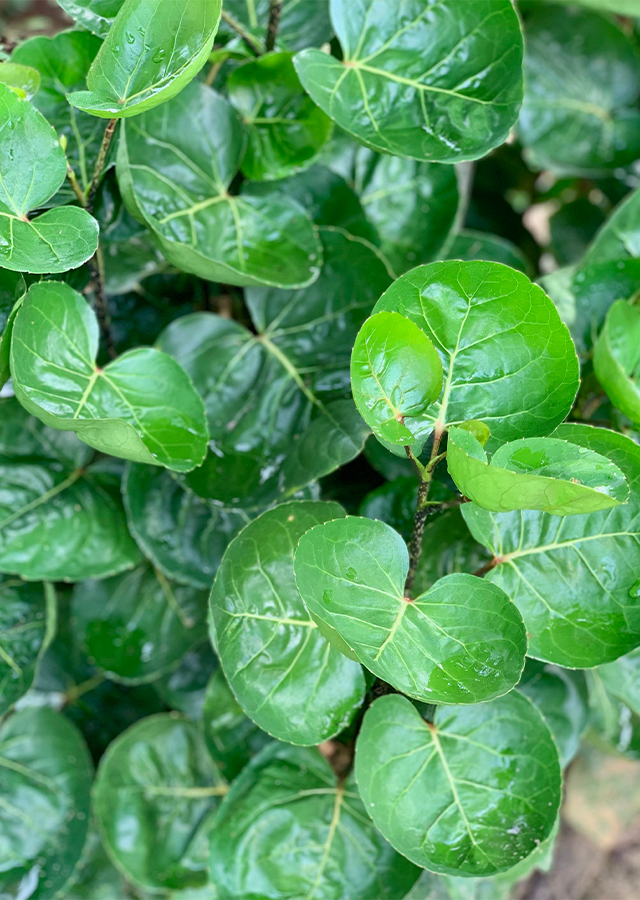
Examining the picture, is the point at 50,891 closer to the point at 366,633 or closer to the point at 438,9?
the point at 366,633

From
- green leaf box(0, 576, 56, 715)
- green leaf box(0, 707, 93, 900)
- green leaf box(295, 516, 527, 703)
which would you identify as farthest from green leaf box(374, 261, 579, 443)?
green leaf box(0, 707, 93, 900)

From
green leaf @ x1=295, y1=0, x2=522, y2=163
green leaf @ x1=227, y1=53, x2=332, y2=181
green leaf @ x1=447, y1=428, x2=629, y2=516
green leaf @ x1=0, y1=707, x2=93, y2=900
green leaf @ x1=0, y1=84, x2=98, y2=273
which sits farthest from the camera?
green leaf @ x1=0, y1=707, x2=93, y2=900

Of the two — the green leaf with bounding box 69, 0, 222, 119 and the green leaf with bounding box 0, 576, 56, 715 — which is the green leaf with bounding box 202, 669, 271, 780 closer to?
the green leaf with bounding box 0, 576, 56, 715

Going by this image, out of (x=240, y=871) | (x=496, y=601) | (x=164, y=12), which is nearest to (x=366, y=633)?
(x=496, y=601)

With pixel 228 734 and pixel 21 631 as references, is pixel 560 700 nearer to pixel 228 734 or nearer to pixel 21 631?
pixel 228 734

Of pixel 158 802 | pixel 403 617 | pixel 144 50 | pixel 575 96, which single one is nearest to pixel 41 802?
pixel 158 802

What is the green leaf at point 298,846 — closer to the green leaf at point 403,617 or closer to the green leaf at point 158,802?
the green leaf at point 158,802
